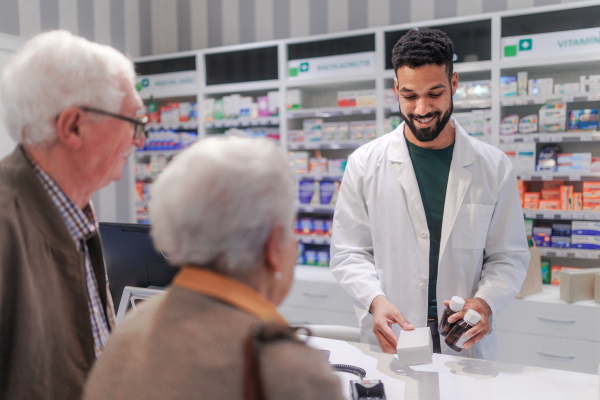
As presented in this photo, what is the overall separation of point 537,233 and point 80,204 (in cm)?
353

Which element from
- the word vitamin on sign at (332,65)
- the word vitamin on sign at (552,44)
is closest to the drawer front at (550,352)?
the word vitamin on sign at (552,44)

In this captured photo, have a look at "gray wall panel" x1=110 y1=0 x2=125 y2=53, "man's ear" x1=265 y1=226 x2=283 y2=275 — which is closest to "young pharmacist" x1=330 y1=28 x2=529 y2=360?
"man's ear" x1=265 y1=226 x2=283 y2=275

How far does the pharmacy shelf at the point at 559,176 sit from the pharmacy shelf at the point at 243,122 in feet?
7.52

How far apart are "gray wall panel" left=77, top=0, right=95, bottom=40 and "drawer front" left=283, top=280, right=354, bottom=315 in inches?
140

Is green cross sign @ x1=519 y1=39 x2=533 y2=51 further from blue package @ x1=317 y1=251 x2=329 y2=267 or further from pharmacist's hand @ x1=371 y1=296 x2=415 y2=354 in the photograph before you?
pharmacist's hand @ x1=371 y1=296 x2=415 y2=354

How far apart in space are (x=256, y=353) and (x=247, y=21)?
5.14m

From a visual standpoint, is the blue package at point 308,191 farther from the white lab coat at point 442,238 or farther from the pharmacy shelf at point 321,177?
the white lab coat at point 442,238

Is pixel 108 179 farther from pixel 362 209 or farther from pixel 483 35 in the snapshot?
pixel 483 35

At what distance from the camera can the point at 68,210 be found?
1169mm

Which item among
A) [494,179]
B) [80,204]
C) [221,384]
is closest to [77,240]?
[80,204]

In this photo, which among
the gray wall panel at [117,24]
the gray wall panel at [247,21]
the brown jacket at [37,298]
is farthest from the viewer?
the gray wall panel at [117,24]

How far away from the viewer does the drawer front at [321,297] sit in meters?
3.86

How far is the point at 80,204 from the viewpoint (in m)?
1.24

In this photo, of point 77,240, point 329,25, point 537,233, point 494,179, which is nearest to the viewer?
point 77,240
